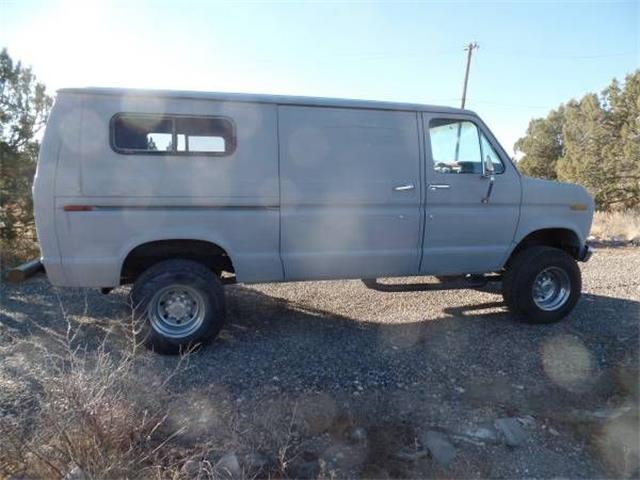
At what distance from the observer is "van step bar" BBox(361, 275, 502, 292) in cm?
505

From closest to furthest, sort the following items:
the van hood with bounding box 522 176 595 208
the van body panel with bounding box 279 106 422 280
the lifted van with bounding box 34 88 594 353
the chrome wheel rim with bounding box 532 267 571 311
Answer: the lifted van with bounding box 34 88 594 353 → the van body panel with bounding box 279 106 422 280 → the van hood with bounding box 522 176 595 208 → the chrome wheel rim with bounding box 532 267 571 311

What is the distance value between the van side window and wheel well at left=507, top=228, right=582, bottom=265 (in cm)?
98

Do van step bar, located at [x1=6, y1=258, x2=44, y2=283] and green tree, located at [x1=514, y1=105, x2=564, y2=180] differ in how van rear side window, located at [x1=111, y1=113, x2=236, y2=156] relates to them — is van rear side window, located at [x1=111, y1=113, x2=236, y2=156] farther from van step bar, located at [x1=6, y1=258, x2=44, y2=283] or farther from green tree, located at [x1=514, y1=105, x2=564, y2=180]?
green tree, located at [x1=514, y1=105, x2=564, y2=180]

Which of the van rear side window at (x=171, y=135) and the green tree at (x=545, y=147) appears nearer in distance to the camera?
the van rear side window at (x=171, y=135)

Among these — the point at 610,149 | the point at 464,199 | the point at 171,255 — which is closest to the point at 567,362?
the point at 464,199

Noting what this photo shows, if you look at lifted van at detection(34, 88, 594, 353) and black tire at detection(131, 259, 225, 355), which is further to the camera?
black tire at detection(131, 259, 225, 355)

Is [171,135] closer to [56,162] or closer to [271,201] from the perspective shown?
[56,162]

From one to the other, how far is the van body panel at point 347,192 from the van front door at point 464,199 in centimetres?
20

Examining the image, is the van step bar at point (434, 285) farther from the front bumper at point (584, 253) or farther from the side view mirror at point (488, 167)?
the side view mirror at point (488, 167)

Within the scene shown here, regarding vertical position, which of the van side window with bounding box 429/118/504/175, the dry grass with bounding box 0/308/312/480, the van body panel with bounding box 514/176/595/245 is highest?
the van side window with bounding box 429/118/504/175

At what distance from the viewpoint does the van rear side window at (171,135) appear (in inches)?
157

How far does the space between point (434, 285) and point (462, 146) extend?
1586 mm

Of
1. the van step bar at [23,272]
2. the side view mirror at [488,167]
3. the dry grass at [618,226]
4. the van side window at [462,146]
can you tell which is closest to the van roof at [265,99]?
the van side window at [462,146]

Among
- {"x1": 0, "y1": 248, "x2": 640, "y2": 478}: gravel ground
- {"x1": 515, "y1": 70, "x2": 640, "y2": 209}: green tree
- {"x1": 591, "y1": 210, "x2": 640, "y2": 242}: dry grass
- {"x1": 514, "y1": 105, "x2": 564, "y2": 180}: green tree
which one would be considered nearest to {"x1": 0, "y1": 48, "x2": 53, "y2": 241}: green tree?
{"x1": 0, "y1": 248, "x2": 640, "y2": 478}: gravel ground
